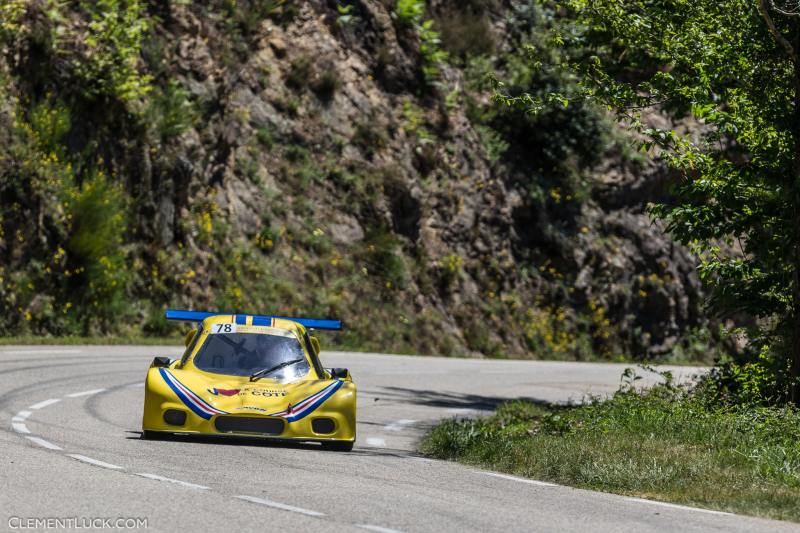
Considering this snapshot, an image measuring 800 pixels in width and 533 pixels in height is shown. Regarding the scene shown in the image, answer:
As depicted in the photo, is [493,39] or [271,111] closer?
[271,111]

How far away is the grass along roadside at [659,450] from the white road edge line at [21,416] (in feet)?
14.2

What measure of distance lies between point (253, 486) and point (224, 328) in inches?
181

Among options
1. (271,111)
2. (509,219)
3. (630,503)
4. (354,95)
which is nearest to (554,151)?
(509,219)

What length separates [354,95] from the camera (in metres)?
36.3

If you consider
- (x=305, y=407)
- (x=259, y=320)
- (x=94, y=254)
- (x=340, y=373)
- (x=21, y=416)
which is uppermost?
(x=94, y=254)

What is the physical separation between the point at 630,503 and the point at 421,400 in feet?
33.0

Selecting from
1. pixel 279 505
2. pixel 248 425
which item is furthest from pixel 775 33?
pixel 279 505

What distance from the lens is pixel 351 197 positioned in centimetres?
3425

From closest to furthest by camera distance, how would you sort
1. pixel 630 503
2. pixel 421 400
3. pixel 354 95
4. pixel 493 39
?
pixel 630 503 → pixel 421 400 → pixel 354 95 → pixel 493 39

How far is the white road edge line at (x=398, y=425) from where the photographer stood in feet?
49.9

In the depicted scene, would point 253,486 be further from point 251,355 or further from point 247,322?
point 247,322

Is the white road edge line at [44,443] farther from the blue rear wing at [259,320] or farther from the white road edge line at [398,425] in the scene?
the white road edge line at [398,425]

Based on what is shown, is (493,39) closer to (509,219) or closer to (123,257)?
(509,219)

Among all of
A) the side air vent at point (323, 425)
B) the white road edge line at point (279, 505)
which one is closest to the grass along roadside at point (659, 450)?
the side air vent at point (323, 425)
